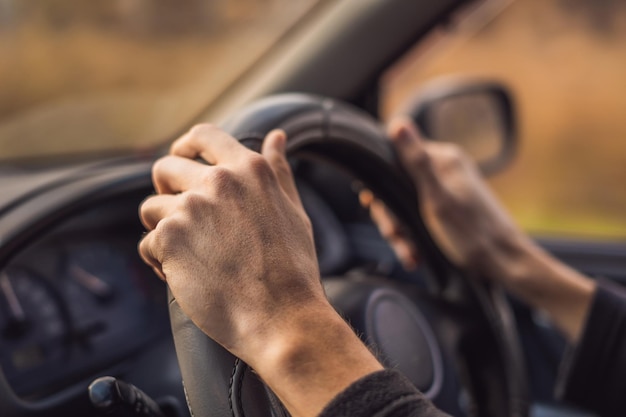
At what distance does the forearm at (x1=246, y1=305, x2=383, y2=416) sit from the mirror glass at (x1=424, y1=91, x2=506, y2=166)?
1259 millimetres

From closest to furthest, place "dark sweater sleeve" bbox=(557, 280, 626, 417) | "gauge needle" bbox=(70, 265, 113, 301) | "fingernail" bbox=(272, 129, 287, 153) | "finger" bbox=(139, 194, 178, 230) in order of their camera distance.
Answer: "finger" bbox=(139, 194, 178, 230) → "fingernail" bbox=(272, 129, 287, 153) → "gauge needle" bbox=(70, 265, 113, 301) → "dark sweater sleeve" bbox=(557, 280, 626, 417)

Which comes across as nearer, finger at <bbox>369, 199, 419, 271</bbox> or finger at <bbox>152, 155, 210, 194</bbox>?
finger at <bbox>152, 155, 210, 194</bbox>

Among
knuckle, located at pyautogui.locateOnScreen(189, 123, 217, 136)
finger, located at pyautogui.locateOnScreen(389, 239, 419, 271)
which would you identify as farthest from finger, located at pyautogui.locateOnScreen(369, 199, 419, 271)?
knuckle, located at pyautogui.locateOnScreen(189, 123, 217, 136)

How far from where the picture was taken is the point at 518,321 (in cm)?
216

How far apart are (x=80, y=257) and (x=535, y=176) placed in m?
3.29

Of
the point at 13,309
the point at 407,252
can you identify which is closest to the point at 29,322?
the point at 13,309

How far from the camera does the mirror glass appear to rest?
2.03 metres

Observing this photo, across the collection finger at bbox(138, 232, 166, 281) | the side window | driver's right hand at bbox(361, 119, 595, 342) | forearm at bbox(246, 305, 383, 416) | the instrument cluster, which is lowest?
the side window

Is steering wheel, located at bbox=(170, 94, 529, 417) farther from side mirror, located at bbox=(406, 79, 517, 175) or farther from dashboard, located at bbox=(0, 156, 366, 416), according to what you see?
side mirror, located at bbox=(406, 79, 517, 175)

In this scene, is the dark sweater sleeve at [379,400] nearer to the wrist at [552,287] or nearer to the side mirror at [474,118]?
the wrist at [552,287]

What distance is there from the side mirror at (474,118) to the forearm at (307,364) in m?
1.25

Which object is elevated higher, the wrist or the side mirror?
the side mirror

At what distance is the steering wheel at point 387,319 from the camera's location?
2.71 ft

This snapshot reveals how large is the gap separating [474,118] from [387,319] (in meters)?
1.16
